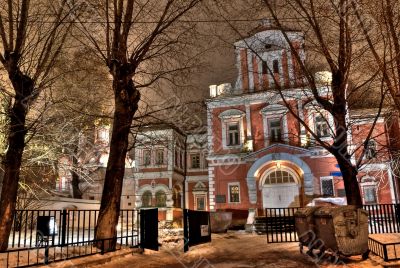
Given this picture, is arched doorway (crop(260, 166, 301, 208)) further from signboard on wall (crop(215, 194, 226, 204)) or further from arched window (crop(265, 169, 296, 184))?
signboard on wall (crop(215, 194, 226, 204))

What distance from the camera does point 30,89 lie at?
10812 millimetres

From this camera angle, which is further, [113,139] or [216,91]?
[216,91]

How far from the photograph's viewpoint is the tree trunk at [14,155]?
9.79 metres

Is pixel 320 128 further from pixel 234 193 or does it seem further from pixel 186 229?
pixel 186 229

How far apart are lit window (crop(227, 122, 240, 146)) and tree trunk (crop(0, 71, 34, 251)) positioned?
1966 centimetres

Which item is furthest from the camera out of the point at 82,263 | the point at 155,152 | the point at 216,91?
the point at 155,152

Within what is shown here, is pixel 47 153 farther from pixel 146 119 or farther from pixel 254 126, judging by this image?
pixel 254 126

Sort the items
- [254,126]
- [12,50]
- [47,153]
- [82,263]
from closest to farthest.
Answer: [82,263] < [12,50] < [47,153] < [254,126]

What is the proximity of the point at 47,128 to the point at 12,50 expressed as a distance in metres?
4.05

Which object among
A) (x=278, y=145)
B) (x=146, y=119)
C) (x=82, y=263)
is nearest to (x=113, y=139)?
(x=146, y=119)

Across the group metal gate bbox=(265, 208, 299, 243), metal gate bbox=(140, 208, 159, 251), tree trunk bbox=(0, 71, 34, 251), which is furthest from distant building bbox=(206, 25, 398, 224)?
tree trunk bbox=(0, 71, 34, 251)

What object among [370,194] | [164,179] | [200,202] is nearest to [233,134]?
[164,179]

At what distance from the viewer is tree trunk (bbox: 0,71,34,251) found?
9.79 metres

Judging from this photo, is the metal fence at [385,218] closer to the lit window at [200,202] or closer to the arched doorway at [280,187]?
the arched doorway at [280,187]
